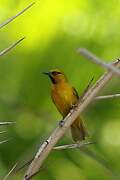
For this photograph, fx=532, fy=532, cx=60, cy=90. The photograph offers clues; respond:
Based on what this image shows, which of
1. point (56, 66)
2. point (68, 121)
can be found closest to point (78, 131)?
point (56, 66)

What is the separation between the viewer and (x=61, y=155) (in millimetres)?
1878

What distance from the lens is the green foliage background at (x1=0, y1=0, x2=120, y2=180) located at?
1.71m

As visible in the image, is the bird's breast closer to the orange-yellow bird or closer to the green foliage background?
the orange-yellow bird

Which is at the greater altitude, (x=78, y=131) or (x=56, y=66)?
(x=56, y=66)

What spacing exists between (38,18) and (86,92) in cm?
115

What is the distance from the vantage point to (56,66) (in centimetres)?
179

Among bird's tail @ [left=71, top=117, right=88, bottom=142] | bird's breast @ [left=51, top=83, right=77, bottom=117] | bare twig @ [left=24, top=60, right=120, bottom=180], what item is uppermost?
bare twig @ [left=24, top=60, right=120, bottom=180]

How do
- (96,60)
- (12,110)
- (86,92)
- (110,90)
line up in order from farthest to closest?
(12,110), (110,90), (86,92), (96,60)

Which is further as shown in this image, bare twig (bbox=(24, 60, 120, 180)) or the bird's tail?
the bird's tail

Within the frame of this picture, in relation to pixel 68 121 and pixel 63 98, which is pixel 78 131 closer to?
pixel 63 98

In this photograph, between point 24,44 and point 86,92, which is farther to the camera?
point 24,44

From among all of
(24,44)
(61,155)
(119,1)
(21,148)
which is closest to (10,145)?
(21,148)

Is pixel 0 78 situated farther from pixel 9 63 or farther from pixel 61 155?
pixel 61 155

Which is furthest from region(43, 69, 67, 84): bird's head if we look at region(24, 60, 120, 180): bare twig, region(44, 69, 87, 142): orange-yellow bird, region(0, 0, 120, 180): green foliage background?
region(24, 60, 120, 180): bare twig
